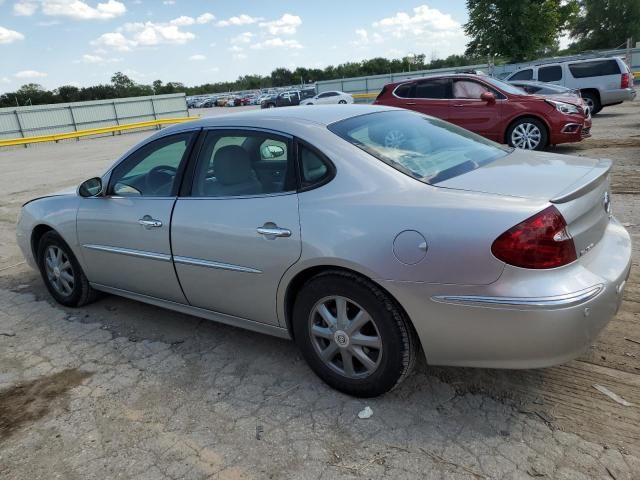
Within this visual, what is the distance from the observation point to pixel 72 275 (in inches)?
173

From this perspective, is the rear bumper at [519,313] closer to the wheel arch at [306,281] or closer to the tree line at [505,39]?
the wheel arch at [306,281]

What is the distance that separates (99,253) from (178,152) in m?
1.07

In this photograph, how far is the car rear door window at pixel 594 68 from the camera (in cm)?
1582

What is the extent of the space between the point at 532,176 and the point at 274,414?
1.86 m

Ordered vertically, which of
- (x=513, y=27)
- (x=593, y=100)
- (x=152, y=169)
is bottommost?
(x=593, y=100)

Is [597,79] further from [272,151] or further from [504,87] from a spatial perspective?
[272,151]

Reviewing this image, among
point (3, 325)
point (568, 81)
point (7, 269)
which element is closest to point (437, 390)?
point (3, 325)

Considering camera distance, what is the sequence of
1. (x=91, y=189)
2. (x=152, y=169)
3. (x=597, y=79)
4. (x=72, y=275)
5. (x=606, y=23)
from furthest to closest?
(x=606, y=23), (x=597, y=79), (x=72, y=275), (x=91, y=189), (x=152, y=169)

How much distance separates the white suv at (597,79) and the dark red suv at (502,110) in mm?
7150

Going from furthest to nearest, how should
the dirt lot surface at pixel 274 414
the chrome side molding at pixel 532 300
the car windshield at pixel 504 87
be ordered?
1. the car windshield at pixel 504 87
2. the dirt lot surface at pixel 274 414
3. the chrome side molding at pixel 532 300

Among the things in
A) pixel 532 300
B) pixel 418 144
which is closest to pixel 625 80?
pixel 418 144

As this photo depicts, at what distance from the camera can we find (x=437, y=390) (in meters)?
2.90

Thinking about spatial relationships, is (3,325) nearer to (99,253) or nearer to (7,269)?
(99,253)

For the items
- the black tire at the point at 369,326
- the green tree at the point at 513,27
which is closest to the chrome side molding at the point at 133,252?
the black tire at the point at 369,326
